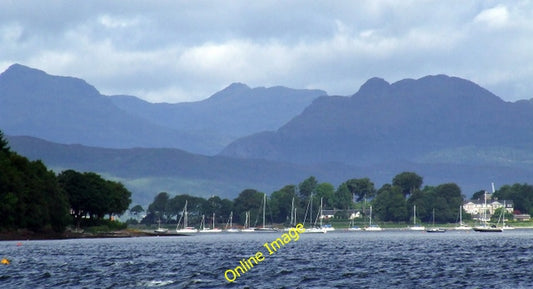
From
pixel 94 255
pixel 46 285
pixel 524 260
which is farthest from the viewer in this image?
pixel 94 255

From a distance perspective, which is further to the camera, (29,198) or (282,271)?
(29,198)

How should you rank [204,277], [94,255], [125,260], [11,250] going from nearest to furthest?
1. [204,277]
2. [125,260]
3. [94,255]
4. [11,250]

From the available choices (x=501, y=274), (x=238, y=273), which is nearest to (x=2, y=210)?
(x=238, y=273)

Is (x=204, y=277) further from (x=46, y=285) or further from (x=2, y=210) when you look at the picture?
(x=2, y=210)

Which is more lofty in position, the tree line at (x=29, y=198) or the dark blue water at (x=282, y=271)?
the tree line at (x=29, y=198)

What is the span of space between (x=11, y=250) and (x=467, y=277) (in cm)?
6967

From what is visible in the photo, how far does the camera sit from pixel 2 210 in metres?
164

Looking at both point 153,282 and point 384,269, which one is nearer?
point 153,282

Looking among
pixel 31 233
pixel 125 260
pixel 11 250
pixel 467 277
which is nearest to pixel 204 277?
pixel 467 277

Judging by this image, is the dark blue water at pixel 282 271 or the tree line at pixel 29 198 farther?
the tree line at pixel 29 198

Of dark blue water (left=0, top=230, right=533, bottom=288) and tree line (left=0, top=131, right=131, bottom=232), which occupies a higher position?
tree line (left=0, top=131, right=131, bottom=232)

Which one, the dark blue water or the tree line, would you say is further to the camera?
the tree line

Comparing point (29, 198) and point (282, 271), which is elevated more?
point (29, 198)

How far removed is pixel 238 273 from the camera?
3403 inches
